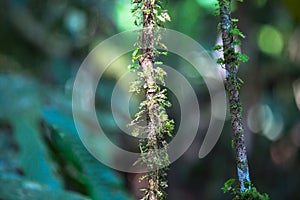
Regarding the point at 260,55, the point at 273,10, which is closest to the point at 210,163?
the point at 260,55

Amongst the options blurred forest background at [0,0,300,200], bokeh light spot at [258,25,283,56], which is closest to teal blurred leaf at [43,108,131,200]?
blurred forest background at [0,0,300,200]

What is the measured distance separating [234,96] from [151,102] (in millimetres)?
55

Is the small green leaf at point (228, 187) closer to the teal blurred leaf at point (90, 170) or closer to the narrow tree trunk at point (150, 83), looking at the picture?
the narrow tree trunk at point (150, 83)

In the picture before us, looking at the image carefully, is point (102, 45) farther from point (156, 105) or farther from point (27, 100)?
point (156, 105)

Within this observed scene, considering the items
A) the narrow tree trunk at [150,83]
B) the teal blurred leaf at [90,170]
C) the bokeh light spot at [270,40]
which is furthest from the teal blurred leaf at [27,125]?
the bokeh light spot at [270,40]

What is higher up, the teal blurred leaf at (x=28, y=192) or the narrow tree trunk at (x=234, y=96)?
the teal blurred leaf at (x=28, y=192)

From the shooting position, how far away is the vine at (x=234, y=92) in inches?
13.0

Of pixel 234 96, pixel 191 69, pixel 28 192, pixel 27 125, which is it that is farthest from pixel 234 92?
pixel 191 69

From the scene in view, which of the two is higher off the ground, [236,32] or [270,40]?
[270,40]

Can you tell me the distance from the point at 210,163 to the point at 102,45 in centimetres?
100

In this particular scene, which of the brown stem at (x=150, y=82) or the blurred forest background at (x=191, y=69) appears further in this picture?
the blurred forest background at (x=191, y=69)

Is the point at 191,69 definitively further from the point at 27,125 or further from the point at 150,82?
the point at 150,82

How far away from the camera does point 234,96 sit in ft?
1.10

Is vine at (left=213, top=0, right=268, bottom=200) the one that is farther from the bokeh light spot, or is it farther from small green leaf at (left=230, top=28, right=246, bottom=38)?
the bokeh light spot
